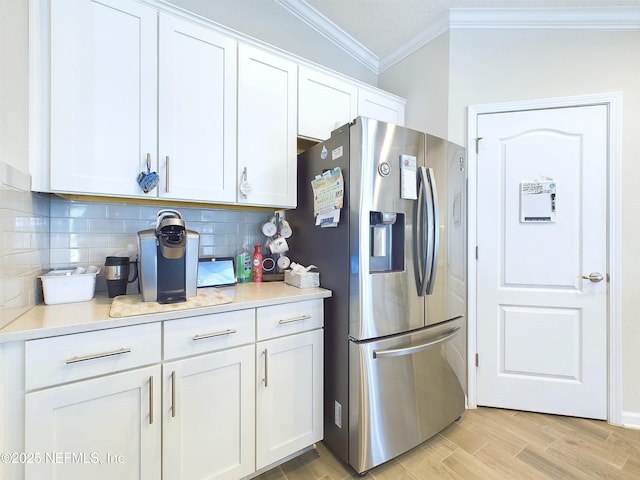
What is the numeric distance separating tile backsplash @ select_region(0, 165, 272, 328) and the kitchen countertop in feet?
0.24

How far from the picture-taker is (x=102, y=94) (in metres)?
1.28

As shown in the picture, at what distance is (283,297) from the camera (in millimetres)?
1430

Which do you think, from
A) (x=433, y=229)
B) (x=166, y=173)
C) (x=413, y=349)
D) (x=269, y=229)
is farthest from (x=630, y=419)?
(x=166, y=173)

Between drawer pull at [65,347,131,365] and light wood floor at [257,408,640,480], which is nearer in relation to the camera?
drawer pull at [65,347,131,365]

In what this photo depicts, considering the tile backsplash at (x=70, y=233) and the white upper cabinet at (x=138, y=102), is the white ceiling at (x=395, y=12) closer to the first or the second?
the white upper cabinet at (x=138, y=102)

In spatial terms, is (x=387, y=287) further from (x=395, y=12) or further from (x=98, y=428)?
(x=395, y=12)

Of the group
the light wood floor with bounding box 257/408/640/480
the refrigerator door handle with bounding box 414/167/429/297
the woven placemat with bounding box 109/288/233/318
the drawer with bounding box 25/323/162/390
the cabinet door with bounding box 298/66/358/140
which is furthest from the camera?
the cabinet door with bounding box 298/66/358/140

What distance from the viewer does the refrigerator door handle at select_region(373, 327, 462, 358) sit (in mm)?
1456

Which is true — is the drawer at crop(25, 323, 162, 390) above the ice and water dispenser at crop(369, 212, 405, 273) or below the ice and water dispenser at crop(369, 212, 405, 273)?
below

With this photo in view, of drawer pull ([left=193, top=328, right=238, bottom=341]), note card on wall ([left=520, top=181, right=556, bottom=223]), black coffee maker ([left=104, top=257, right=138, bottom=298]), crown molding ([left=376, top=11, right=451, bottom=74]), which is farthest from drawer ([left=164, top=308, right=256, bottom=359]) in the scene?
crown molding ([left=376, top=11, right=451, bottom=74])

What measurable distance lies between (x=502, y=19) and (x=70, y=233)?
10.3 feet

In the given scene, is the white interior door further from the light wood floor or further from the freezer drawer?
the freezer drawer

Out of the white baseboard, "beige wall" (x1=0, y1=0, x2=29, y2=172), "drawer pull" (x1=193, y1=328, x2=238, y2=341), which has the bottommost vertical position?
the white baseboard

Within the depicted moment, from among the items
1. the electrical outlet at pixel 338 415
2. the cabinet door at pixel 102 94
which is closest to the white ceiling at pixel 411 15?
the cabinet door at pixel 102 94
